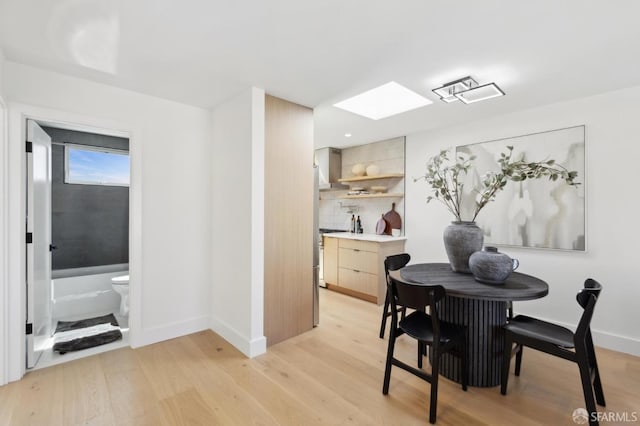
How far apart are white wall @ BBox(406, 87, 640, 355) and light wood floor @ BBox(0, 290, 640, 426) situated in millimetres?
380

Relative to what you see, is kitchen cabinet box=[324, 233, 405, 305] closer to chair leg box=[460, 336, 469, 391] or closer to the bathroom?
chair leg box=[460, 336, 469, 391]

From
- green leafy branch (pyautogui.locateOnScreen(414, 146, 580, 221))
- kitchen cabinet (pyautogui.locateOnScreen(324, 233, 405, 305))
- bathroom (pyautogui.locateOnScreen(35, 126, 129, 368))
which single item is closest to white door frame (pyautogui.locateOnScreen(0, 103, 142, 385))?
bathroom (pyautogui.locateOnScreen(35, 126, 129, 368))

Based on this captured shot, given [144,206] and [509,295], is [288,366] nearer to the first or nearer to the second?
[509,295]

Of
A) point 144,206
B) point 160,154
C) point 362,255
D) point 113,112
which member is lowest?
point 362,255

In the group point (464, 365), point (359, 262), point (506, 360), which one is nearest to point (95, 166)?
point (359, 262)

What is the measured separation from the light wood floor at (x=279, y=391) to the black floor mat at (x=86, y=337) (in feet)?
1.05

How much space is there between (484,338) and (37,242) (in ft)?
12.1

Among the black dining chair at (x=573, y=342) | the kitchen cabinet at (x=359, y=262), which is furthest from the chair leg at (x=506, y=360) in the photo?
the kitchen cabinet at (x=359, y=262)

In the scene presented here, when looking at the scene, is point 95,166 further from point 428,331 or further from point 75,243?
point 428,331

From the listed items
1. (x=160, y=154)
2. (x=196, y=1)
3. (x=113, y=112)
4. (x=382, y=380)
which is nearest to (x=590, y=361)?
(x=382, y=380)

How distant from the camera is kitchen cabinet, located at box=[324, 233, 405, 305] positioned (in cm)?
409

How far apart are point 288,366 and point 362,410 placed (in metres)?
0.77

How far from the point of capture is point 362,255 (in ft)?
14.0

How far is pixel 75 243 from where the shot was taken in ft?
13.8
